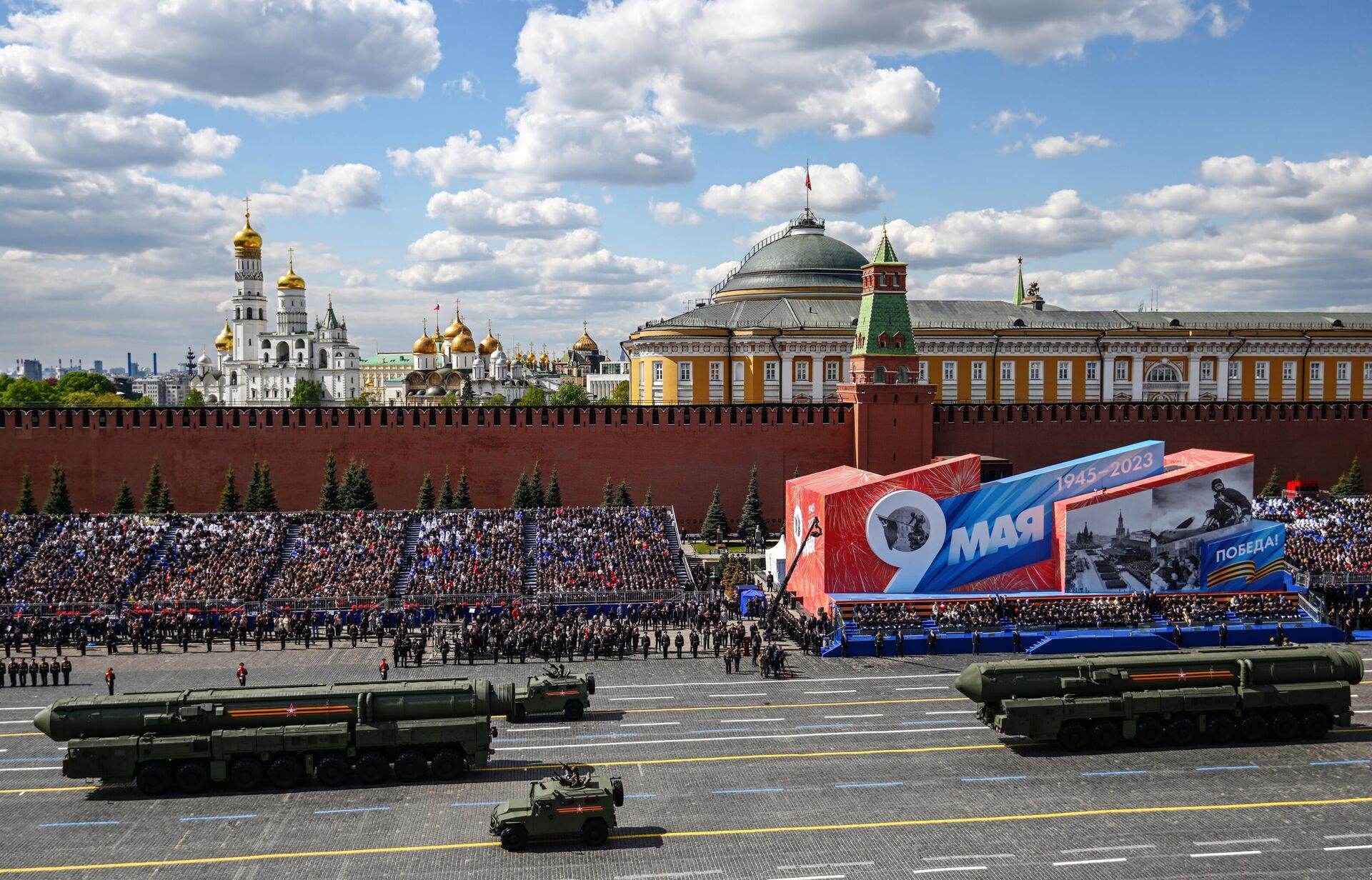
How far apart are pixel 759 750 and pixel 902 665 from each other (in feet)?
24.8

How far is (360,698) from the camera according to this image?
757 inches

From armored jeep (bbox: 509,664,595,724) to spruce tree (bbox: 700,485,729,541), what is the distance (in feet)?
62.3

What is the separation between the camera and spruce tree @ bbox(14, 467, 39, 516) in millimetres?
40312

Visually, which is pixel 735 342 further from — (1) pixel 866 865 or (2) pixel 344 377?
(2) pixel 344 377

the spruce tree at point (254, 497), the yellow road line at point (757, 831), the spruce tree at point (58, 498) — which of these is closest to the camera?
the yellow road line at point (757, 831)

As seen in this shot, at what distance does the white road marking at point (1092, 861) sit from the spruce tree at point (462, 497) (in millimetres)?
28260

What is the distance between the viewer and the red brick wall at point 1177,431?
46062 mm

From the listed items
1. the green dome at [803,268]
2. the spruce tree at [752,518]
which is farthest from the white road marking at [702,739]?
the green dome at [803,268]

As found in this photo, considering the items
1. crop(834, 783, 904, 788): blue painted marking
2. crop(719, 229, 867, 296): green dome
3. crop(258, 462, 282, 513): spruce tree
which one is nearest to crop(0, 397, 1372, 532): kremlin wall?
crop(258, 462, 282, 513): spruce tree

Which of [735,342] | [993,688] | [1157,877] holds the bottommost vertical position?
[1157,877]

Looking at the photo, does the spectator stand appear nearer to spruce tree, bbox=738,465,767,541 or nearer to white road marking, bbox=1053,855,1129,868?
spruce tree, bbox=738,465,767,541

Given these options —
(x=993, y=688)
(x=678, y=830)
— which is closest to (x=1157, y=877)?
(x=993, y=688)

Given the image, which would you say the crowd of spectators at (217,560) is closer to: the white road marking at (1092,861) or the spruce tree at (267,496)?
the spruce tree at (267,496)

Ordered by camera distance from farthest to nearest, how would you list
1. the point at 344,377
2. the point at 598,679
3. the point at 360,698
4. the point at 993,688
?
the point at 344,377 → the point at 598,679 → the point at 993,688 → the point at 360,698
